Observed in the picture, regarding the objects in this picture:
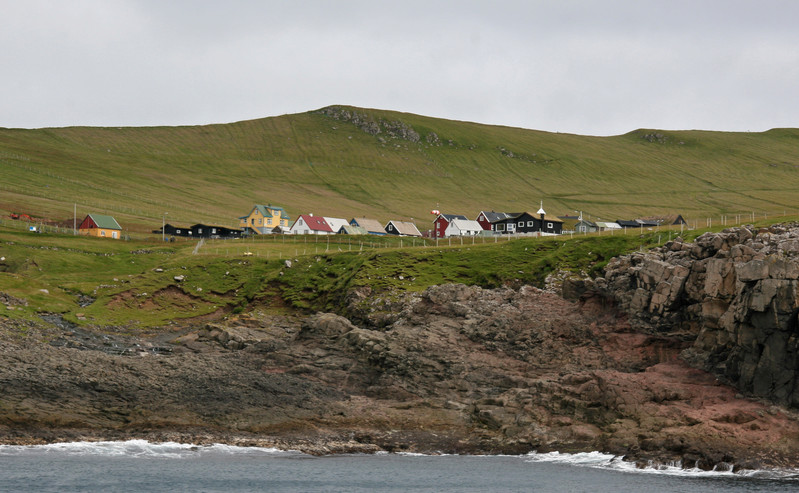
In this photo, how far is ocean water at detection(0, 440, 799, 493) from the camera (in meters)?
46.4

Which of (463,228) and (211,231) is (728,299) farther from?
(211,231)

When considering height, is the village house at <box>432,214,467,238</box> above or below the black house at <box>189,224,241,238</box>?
above

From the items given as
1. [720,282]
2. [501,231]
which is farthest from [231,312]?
[501,231]

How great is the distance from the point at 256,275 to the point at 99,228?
6834 cm

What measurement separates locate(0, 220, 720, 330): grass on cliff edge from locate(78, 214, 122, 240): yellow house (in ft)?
136

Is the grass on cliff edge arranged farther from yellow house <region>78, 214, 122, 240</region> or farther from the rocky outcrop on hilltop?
yellow house <region>78, 214, 122, 240</region>

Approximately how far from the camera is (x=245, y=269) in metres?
110

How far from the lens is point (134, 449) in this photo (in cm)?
5309

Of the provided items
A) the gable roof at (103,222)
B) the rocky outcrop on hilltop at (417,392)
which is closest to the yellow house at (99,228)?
the gable roof at (103,222)

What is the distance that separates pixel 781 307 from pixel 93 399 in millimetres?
50468

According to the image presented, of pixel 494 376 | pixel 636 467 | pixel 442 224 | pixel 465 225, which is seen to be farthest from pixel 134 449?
pixel 442 224

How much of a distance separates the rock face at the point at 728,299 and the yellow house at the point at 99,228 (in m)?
113

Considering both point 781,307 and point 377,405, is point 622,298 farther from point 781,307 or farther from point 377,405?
point 377,405

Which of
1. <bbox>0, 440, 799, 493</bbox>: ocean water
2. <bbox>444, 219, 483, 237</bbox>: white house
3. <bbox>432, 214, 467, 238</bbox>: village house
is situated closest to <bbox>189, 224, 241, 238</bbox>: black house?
<bbox>432, 214, 467, 238</bbox>: village house
